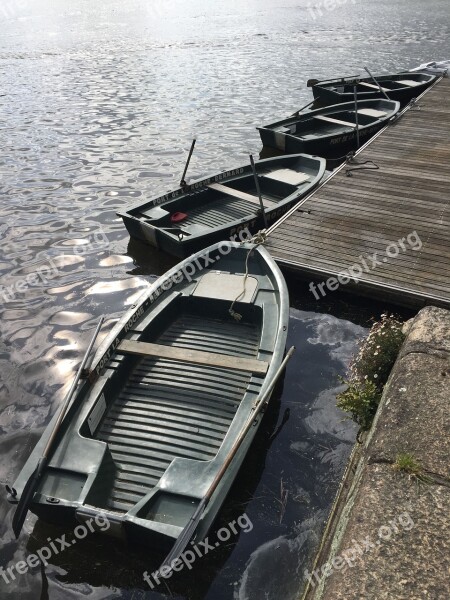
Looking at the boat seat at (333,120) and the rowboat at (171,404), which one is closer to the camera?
the rowboat at (171,404)

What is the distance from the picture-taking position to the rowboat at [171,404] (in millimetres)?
5859

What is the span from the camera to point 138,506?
225 inches

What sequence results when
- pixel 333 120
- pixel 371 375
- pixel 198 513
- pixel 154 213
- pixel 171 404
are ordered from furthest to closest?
pixel 333 120 → pixel 154 213 → pixel 171 404 → pixel 371 375 → pixel 198 513

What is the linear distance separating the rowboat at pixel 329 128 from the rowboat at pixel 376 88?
8.56ft

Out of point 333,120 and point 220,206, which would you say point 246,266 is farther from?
point 333,120

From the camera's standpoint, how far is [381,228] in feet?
39.3

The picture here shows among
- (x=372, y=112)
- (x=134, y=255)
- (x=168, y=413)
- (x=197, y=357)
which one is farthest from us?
(x=372, y=112)

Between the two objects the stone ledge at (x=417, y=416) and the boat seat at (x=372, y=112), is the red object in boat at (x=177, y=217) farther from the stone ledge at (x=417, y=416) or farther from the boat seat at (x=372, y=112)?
the boat seat at (x=372, y=112)

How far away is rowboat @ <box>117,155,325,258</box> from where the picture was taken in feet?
39.5

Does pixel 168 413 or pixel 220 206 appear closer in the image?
pixel 168 413

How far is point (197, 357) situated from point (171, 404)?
0.83m

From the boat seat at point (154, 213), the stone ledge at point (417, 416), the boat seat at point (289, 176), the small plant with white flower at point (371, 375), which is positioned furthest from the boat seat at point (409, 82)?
the stone ledge at point (417, 416)

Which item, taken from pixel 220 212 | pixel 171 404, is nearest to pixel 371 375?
pixel 171 404

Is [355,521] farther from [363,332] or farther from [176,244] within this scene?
[176,244]
